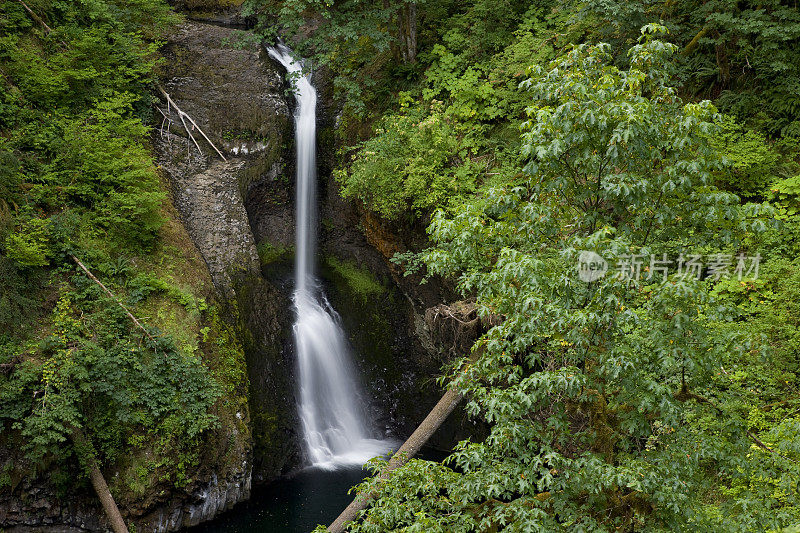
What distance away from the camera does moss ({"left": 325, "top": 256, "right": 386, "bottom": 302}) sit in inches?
471

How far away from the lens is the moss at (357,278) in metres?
12.0

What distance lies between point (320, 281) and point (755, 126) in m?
9.01

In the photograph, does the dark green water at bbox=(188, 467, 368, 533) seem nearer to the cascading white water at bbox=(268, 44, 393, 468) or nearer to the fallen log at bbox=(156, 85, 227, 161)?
the cascading white water at bbox=(268, 44, 393, 468)

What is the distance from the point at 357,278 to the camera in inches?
485

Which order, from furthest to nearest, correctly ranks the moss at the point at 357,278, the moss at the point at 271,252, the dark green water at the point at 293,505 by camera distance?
the moss at the point at 271,252, the moss at the point at 357,278, the dark green water at the point at 293,505

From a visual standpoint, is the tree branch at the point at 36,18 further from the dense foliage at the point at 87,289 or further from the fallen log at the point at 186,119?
the fallen log at the point at 186,119

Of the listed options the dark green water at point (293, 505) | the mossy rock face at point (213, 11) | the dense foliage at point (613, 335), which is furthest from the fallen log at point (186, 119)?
the dense foliage at point (613, 335)

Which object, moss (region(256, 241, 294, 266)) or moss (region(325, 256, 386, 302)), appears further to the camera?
moss (region(256, 241, 294, 266))

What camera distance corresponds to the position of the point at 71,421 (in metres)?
7.13

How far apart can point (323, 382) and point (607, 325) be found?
308 inches

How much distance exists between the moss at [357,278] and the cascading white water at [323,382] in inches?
23.5

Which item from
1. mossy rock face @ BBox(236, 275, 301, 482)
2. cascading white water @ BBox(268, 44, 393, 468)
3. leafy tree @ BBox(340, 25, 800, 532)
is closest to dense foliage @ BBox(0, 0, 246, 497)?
mossy rock face @ BBox(236, 275, 301, 482)

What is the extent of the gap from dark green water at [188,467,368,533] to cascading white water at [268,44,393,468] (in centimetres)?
46

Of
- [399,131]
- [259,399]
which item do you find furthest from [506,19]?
[259,399]
